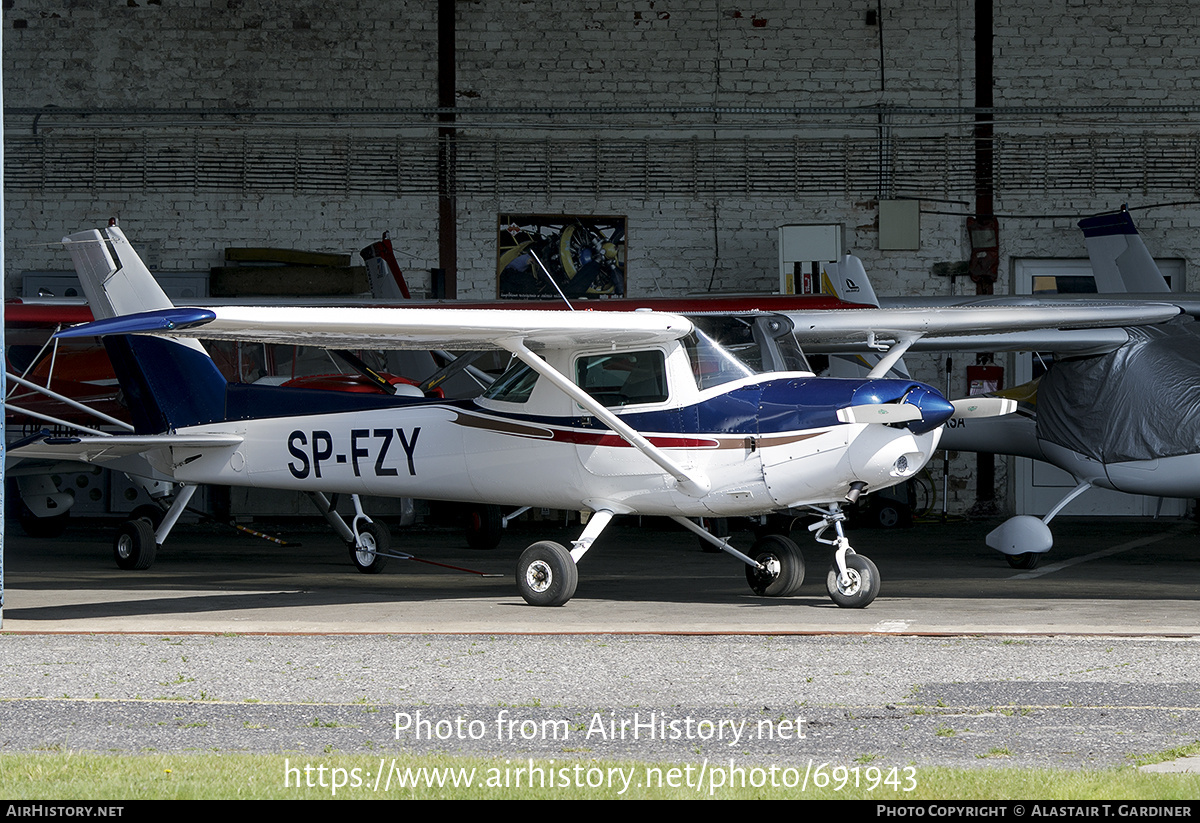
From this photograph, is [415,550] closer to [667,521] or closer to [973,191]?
[667,521]

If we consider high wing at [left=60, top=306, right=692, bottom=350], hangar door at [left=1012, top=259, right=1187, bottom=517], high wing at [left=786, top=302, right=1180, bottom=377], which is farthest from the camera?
hangar door at [left=1012, top=259, right=1187, bottom=517]

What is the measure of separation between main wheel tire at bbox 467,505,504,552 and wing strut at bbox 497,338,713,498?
5.15 m

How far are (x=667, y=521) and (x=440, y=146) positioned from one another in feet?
19.7

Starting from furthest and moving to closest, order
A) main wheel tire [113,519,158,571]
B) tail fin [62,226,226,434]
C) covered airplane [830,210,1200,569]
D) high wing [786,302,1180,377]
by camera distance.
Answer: main wheel tire [113,519,158,571] → covered airplane [830,210,1200,569] → tail fin [62,226,226,434] → high wing [786,302,1180,377]

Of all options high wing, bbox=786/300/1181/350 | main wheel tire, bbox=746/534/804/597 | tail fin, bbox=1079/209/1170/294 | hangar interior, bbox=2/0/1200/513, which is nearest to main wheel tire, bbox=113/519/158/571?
main wheel tire, bbox=746/534/804/597

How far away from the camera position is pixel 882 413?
7973 millimetres

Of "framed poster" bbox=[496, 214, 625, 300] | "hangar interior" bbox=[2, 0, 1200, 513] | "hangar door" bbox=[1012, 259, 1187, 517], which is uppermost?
"hangar interior" bbox=[2, 0, 1200, 513]

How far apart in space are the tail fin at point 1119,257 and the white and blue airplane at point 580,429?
6.17m

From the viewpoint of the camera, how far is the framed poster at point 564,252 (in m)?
18.5

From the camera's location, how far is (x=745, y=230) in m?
18.7

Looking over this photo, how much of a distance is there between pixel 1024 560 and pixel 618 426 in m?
4.63

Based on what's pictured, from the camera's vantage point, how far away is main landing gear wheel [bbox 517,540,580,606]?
8648mm

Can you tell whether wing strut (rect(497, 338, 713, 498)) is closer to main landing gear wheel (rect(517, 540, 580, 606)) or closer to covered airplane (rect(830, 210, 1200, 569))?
main landing gear wheel (rect(517, 540, 580, 606))
